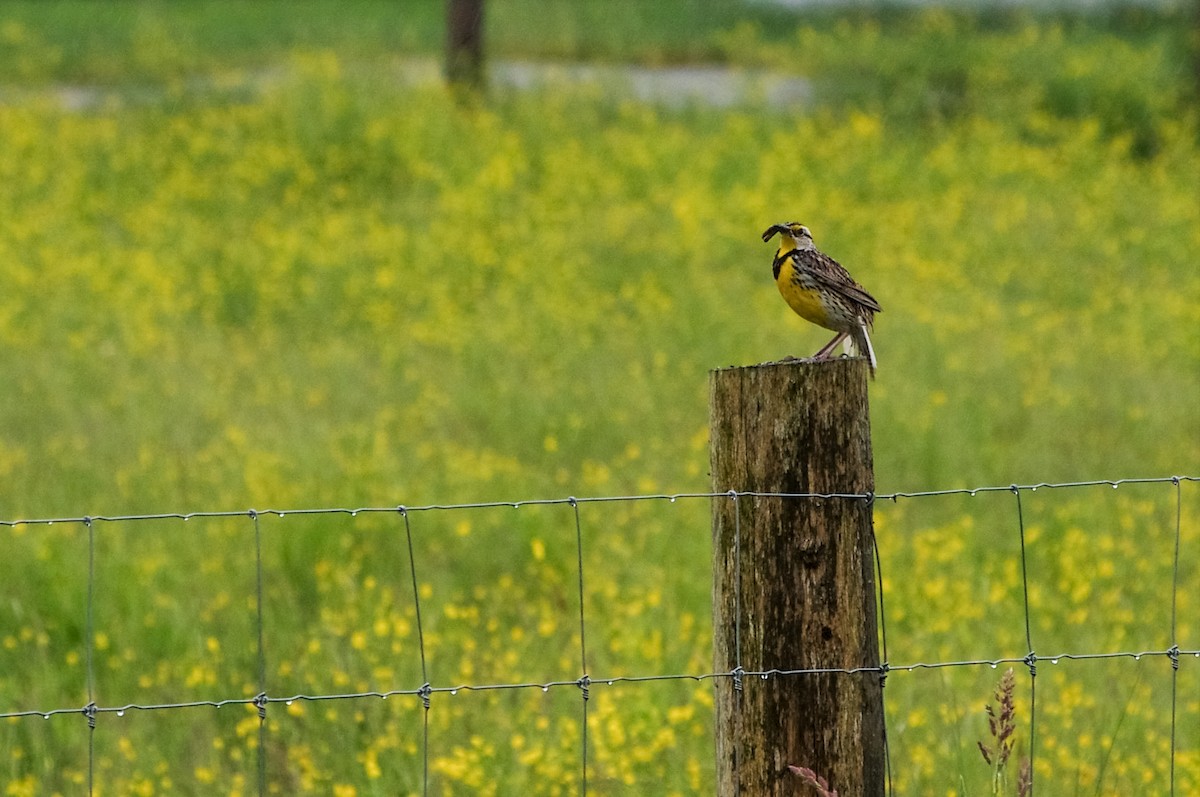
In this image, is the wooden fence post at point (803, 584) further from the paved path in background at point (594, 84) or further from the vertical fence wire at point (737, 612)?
the paved path in background at point (594, 84)

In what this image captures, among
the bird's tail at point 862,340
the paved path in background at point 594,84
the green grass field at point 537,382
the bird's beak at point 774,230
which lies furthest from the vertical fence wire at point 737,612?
the paved path in background at point 594,84

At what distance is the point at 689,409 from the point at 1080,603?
12.0ft

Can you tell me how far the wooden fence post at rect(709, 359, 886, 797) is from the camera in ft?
11.7

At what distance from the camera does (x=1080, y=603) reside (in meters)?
7.20

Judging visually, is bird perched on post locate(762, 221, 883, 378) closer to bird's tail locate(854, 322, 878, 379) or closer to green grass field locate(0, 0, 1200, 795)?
bird's tail locate(854, 322, 878, 379)

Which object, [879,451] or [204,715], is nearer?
[204,715]

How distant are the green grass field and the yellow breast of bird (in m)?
1.04

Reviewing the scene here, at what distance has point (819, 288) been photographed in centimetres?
456

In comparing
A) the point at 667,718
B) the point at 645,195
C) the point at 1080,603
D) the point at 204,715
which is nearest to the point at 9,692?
the point at 204,715

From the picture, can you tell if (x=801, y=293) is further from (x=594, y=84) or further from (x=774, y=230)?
(x=594, y=84)

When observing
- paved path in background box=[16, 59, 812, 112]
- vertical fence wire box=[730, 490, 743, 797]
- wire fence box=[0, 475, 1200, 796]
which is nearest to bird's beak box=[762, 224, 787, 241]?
wire fence box=[0, 475, 1200, 796]

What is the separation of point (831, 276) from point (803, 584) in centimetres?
125

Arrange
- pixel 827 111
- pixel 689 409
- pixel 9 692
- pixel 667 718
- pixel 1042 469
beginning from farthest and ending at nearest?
1. pixel 827 111
2. pixel 689 409
3. pixel 1042 469
4. pixel 9 692
5. pixel 667 718

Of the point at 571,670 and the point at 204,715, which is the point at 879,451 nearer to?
the point at 571,670
